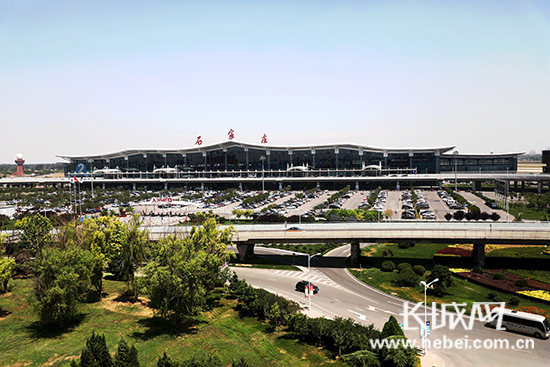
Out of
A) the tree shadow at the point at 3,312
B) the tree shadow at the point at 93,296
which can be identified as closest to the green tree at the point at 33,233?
the tree shadow at the point at 93,296

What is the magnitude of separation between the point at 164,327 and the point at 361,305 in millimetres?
20285

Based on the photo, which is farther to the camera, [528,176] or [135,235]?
[528,176]

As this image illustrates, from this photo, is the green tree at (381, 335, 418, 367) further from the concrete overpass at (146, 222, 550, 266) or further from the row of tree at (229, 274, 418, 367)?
the concrete overpass at (146, 222, 550, 266)

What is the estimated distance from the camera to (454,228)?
52281 millimetres

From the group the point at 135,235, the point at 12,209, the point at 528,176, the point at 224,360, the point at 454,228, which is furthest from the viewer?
the point at 528,176

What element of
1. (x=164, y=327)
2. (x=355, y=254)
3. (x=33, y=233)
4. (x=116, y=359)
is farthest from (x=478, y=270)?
(x=33, y=233)

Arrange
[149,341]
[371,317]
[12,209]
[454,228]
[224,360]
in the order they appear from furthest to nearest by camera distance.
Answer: [12,209], [454,228], [371,317], [149,341], [224,360]

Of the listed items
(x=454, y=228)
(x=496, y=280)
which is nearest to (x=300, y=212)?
(x=454, y=228)

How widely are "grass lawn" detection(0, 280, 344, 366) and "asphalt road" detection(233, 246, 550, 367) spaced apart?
23.9 feet

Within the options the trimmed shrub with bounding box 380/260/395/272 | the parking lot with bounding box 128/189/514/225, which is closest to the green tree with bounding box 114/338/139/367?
the trimmed shrub with bounding box 380/260/395/272

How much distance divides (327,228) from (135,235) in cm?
2666

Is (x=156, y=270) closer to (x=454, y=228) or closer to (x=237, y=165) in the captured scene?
(x=454, y=228)

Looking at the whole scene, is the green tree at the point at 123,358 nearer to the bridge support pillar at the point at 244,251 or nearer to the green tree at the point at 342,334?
the green tree at the point at 342,334

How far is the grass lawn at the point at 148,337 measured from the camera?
29.5 m
